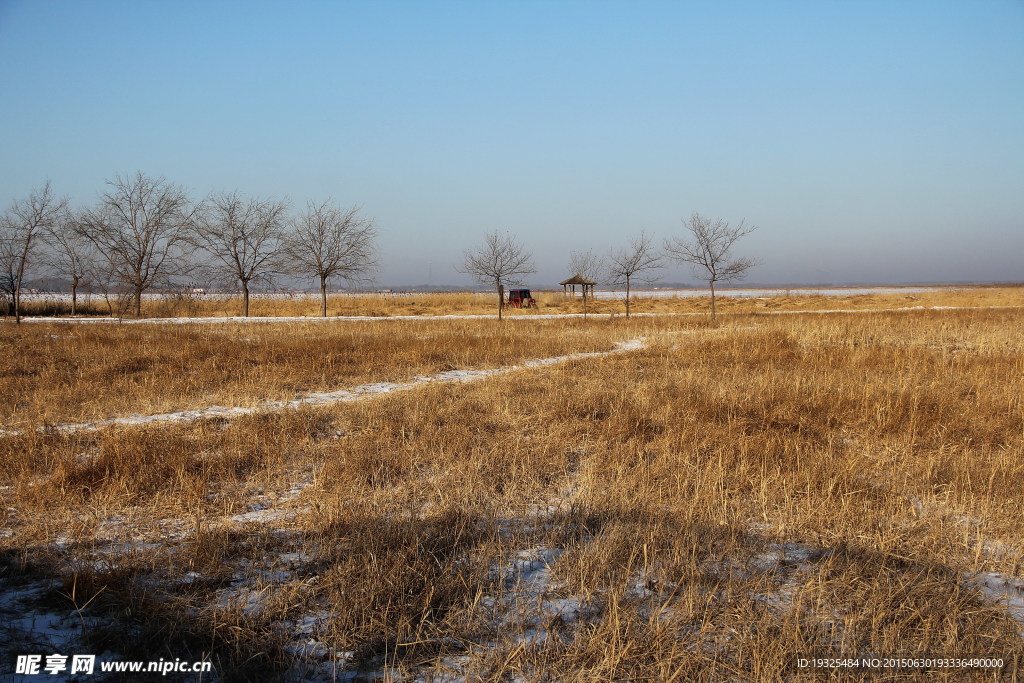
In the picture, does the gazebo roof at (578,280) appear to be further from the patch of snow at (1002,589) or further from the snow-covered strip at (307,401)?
the patch of snow at (1002,589)

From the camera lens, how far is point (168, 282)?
3030 centimetres

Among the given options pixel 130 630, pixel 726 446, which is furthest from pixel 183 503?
pixel 726 446

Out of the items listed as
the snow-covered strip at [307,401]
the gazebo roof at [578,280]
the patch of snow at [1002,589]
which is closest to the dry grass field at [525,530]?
the patch of snow at [1002,589]

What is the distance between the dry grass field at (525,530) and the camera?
278cm

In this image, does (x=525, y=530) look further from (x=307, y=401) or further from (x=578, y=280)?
(x=578, y=280)

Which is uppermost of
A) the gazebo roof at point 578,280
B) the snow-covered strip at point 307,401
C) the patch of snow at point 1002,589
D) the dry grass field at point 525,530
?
the gazebo roof at point 578,280

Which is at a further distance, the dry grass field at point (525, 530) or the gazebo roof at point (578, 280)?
the gazebo roof at point (578, 280)

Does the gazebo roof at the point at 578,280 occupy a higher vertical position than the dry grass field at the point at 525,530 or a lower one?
higher

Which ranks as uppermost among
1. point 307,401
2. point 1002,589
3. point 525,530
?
point 307,401

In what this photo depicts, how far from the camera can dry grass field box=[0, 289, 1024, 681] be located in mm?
2779

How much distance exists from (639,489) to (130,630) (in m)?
3.68

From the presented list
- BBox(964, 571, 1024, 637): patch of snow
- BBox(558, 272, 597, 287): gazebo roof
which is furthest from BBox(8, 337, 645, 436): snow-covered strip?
BBox(558, 272, 597, 287): gazebo roof

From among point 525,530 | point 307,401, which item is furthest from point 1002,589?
point 307,401

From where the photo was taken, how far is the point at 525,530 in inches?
163
